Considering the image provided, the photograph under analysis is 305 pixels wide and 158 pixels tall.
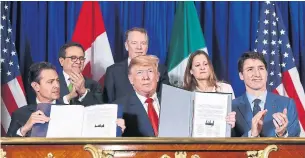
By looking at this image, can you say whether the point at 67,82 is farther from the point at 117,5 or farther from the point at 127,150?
the point at 127,150

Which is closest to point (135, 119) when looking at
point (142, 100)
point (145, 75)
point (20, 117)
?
point (142, 100)

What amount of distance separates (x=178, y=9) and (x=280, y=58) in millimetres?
1017

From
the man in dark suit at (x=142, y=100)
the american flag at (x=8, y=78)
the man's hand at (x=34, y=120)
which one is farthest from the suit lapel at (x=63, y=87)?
the man's hand at (x=34, y=120)

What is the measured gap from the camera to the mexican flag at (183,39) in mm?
6191

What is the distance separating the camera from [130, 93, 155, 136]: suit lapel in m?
5.56

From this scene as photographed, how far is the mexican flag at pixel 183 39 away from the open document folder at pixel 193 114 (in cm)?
102

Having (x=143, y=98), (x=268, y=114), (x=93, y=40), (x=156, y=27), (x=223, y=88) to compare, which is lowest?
(x=268, y=114)

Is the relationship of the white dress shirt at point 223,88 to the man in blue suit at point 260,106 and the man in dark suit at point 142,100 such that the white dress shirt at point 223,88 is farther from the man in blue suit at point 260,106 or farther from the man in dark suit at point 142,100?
the man in dark suit at point 142,100

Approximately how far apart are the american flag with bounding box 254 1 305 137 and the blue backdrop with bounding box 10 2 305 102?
0.21 feet

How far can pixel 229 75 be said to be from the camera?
6195mm

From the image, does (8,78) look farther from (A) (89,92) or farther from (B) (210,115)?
(B) (210,115)

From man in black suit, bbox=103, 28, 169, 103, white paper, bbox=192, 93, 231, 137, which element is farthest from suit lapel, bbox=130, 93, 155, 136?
white paper, bbox=192, 93, 231, 137

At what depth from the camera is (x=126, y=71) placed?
6.01m

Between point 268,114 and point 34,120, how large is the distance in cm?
192
